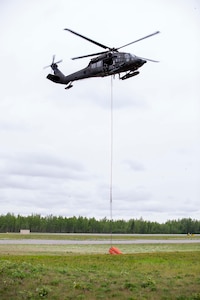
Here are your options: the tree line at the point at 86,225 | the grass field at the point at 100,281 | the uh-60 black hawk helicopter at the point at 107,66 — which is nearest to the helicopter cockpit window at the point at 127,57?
the uh-60 black hawk helicopter at the point at 107,66

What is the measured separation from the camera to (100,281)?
24828 mm

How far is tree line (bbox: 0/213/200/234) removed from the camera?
401 feet

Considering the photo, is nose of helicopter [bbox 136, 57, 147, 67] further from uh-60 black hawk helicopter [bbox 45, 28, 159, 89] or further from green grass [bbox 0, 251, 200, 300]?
green grass [bbox 0, 251, 200, 300]

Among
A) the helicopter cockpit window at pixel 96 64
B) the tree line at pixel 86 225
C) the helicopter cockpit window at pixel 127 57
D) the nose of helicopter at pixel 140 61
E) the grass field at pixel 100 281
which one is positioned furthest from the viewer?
the tree line at pixel 86 225

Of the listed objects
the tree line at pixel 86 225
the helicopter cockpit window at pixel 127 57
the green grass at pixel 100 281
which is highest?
the helicopter cockpit window at pixel 127 57

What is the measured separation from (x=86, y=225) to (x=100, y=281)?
9918 cm

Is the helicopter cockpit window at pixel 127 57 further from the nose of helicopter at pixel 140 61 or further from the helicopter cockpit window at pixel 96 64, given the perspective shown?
the helicopter cockpit window at pixel 96 64

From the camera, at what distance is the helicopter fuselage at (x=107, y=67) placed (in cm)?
3047

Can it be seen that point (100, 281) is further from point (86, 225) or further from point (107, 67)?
point (86, 225)

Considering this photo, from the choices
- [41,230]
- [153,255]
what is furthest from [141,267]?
[41,230]

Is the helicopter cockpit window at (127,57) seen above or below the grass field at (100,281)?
above

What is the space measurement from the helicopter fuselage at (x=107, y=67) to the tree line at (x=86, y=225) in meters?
86.9

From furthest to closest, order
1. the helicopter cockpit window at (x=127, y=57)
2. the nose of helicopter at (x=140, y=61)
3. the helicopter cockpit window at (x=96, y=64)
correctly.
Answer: the helicopter cockpit window at (x=96, y=64), the helicopter cockpit window at (x=127, y=57), the nose of helicopter at (x=140, y=61)

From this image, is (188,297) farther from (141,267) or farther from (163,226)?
(163,226)
